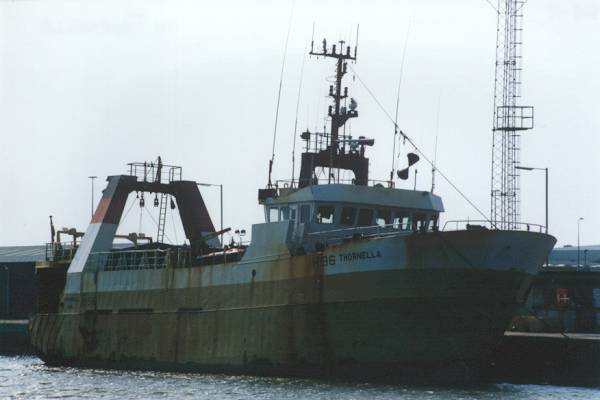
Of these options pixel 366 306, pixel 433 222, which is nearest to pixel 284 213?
pixel 433 222

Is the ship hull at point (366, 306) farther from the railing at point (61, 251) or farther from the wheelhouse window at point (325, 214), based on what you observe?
the railing at point (61, 251)

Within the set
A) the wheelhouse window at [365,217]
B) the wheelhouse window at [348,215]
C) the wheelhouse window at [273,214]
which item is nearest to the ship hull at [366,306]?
the wheelhouse window at [273,214]

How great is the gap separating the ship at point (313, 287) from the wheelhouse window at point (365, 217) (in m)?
0.05

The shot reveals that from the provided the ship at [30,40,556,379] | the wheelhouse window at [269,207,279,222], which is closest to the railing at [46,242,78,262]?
the ship at [30,40,556,379]

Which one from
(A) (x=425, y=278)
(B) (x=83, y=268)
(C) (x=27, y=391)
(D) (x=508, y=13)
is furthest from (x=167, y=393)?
(D) (x=508, y=13)

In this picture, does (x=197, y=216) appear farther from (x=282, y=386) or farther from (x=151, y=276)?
(x=282, y=386)

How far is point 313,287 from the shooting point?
137 ft

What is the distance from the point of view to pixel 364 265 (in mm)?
40312

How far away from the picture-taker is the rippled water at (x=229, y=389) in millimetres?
37844

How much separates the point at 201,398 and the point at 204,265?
10307mm

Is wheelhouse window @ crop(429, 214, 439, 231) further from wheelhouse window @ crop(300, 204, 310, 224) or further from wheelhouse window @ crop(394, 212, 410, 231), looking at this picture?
wheelhouse window @ crop(300, 204, 310, 224)

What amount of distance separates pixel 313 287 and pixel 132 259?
542 inches

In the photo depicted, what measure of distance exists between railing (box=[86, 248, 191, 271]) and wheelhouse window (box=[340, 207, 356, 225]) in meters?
8.28

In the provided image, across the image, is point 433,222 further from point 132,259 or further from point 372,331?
point 132,259
